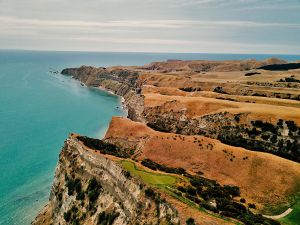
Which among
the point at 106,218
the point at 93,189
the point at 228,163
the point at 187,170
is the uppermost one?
the point at 228,163

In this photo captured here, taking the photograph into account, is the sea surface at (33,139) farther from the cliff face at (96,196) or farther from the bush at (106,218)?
the bush at (106,218)

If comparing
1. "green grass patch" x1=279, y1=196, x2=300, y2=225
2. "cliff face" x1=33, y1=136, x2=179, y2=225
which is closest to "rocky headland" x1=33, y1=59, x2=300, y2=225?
"cliff face" x1=33, y1=136, x2=179, y2=225

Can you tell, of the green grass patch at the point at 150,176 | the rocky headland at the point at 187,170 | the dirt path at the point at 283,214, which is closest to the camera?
the rocky headland at the point at 187,170

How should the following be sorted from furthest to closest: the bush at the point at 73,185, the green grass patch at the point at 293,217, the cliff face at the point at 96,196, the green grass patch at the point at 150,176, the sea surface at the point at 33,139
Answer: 1. the sea surface at the point at 33,139
2. the bush at the point at 73,185
3. the green grass patch at the point at 150,176
4. the green grass patch at the point at 293,217
5. the cliff face at the point at 96,196

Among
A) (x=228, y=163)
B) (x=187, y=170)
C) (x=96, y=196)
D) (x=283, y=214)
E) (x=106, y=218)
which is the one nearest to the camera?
(x=283, y=214)

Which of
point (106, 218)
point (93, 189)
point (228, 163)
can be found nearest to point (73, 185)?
point (93, 189)

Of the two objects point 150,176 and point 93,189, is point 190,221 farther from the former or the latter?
point 93,189

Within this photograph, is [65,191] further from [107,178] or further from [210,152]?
[210,152]

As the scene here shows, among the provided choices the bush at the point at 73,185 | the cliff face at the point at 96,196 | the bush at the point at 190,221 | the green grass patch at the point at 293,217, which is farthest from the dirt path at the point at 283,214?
the bush at the point at 73,185
